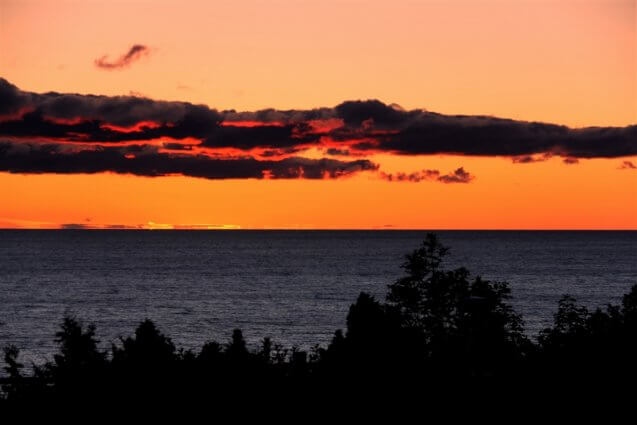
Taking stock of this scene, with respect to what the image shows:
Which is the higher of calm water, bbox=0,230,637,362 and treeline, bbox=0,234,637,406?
treeline, bbox=0,234,637,406

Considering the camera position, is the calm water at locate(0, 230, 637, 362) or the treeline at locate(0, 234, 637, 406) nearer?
the treeline at locate(0, 234, 637, 406)

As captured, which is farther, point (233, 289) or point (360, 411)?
point (233, 289)

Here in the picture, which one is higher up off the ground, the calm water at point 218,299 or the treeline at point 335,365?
the treeline at point 335,365

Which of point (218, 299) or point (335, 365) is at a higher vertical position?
point (335, 365)

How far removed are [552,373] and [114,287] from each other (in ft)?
451

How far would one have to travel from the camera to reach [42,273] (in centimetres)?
19150

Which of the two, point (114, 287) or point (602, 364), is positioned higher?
point (602, 364)

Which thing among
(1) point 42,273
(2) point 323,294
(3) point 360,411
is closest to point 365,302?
(3) point 360,411

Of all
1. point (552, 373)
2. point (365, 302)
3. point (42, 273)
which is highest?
point (365, 302)

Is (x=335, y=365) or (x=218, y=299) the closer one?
(x=335, y=365)

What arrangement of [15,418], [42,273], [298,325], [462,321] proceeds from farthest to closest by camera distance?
1. [42,273]
2. [298,325]
3. [462,321]
4. [15,418]

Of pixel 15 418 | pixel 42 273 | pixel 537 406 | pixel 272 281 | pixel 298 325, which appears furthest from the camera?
pixel 42 273

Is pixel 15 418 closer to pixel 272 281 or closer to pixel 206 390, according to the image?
pixel 206 390

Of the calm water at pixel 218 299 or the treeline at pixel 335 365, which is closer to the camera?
the treeline at pixel 335 365
